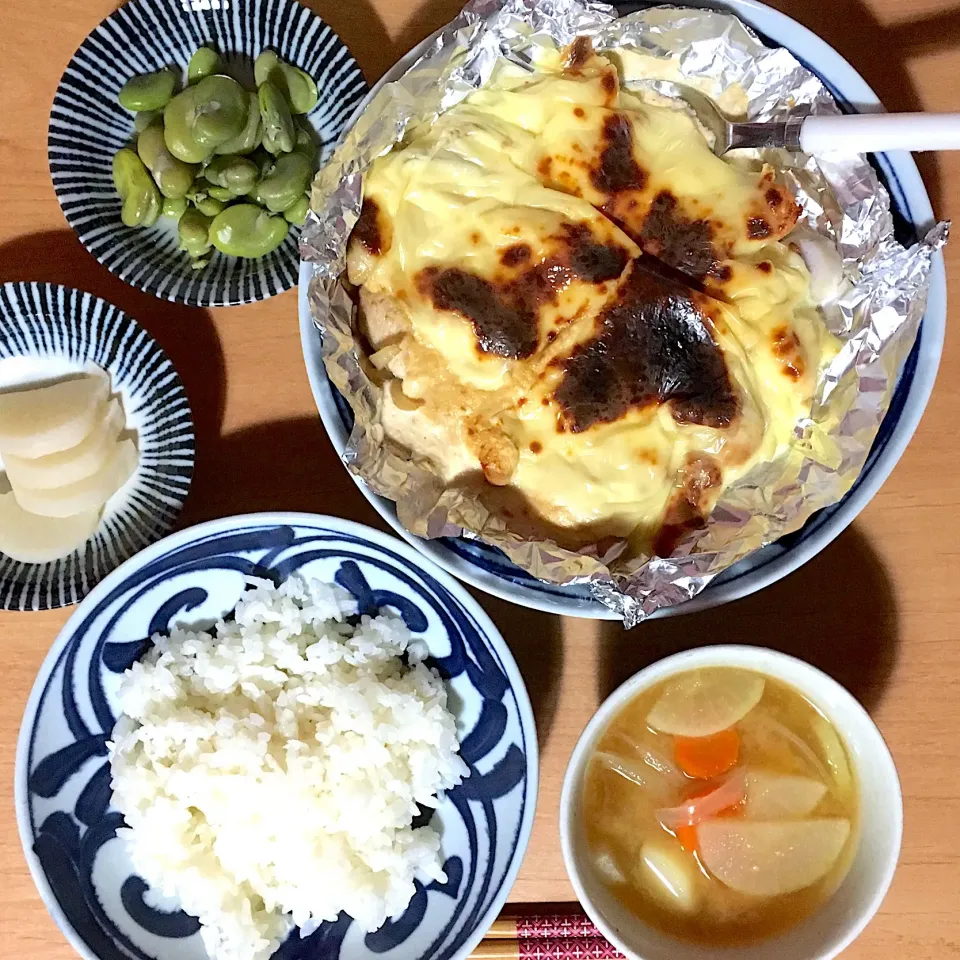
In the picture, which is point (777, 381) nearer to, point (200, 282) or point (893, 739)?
point (893, 739)

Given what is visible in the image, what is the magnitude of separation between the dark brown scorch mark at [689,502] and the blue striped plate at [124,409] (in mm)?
730

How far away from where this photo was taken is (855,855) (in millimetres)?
1408

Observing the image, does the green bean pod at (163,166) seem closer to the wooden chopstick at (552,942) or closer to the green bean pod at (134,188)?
the green bean pod at (134,188)

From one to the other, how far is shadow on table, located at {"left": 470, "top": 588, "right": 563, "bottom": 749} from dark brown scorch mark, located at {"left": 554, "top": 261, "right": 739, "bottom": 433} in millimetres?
413

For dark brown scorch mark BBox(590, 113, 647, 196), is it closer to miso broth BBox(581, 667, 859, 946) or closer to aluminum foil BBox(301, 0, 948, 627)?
aluminum foil BBox(301, 0, 948, 627)

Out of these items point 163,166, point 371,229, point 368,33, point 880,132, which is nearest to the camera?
point 880,132

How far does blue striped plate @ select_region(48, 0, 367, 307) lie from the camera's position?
4.64ft

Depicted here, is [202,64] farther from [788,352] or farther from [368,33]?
[788,352]

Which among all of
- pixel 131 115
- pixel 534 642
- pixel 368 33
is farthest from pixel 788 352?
pixel 131 115

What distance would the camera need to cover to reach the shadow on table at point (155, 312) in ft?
4.99

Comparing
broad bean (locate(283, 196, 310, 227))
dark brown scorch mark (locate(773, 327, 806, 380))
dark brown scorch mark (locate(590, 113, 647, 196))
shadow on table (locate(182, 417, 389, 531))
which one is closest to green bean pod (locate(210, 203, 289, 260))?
broad bean (locate(283, 196, 310, 227))

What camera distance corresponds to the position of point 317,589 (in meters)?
1.49

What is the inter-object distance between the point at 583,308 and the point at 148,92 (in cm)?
75

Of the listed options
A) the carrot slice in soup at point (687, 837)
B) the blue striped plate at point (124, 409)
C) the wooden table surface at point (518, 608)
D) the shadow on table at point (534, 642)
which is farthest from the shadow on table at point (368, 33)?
the carrot slice in soup at point (687, 837)
